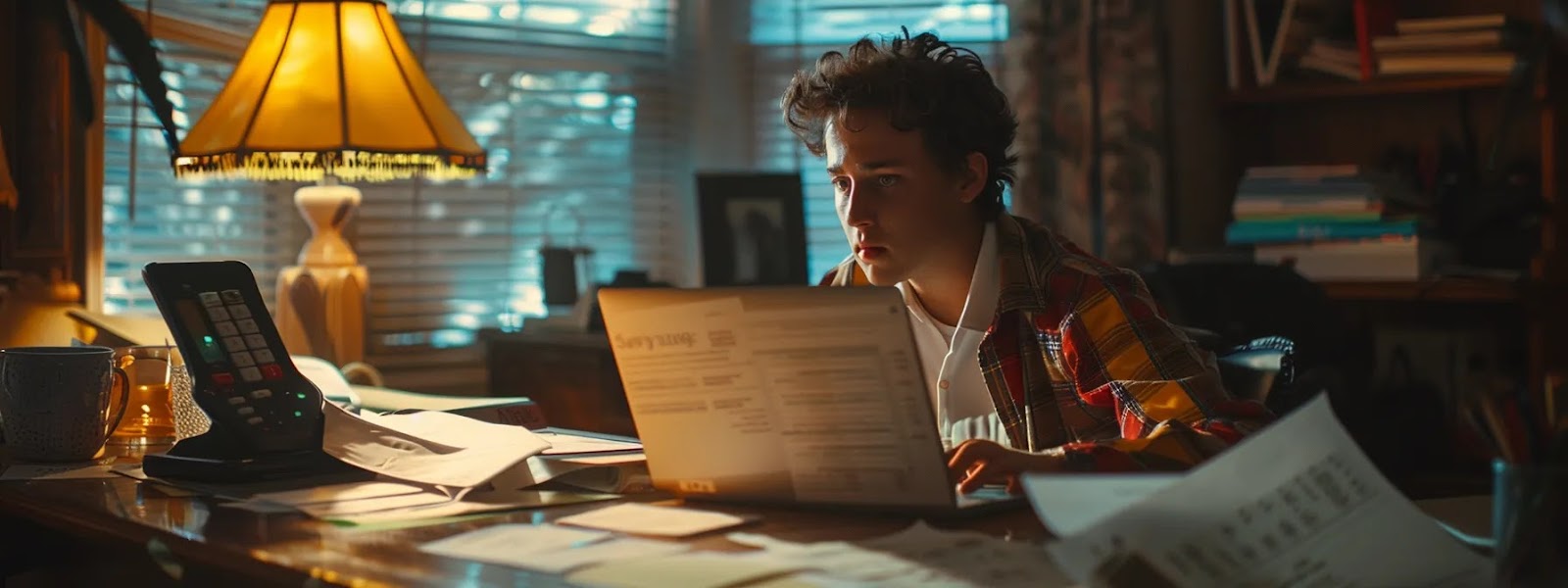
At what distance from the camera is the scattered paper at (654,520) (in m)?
1.14

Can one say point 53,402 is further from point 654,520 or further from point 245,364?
point 654,520

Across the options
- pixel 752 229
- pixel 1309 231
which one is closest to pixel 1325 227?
pixel 1309 231

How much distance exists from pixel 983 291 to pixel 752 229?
137cm

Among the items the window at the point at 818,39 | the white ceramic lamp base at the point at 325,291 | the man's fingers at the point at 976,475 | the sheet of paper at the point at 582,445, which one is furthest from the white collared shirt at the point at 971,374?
the window at the point at 818,39

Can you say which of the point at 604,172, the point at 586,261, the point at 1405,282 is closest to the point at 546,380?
the point at 586,261

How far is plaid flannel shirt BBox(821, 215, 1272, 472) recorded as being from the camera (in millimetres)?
1439

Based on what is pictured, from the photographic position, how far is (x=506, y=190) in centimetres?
317

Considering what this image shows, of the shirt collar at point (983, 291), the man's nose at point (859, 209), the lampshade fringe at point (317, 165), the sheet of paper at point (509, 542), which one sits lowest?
the sheet of paper at point (509, 542)

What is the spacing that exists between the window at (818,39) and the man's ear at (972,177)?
159 cm

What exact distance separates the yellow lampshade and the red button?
67 centimetres

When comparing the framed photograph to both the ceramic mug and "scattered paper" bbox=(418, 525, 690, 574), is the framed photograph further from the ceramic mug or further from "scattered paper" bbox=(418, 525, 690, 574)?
"scattered paper" bbox=(418, 525, 690, 574)

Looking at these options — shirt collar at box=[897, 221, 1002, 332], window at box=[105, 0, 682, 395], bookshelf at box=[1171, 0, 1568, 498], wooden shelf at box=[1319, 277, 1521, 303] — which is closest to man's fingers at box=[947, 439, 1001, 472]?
shirt collar at box=[897, 221, 1002, 332]

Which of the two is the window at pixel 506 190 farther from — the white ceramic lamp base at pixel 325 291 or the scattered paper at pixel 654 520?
the scattered paper at pixel 654 520

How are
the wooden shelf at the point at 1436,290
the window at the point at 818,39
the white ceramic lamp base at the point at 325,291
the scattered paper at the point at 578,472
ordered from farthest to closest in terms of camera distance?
the window at the point at 818,39, the wooden shelf at the point at 1436,290, the white ceramic lamp base at the point at 325,291, the scattered paper at the point at 578,472
